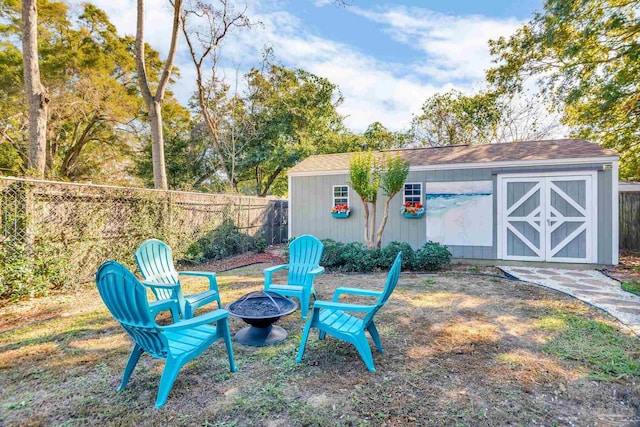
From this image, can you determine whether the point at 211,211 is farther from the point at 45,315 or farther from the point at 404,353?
the point at 404,353

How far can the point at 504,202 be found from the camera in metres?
6.82

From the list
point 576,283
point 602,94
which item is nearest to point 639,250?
point 602,94

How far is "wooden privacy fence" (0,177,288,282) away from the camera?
13.0ft

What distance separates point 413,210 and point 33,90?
7382mm

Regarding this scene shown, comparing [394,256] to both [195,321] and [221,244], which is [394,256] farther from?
[195,321]

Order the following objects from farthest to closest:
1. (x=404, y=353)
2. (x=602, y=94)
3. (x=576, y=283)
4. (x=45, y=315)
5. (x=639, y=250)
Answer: (x=639, y=250) → (x=602, y=94) → (x=576, y=283) → (x=45, y=315) → (x=404, y=353)

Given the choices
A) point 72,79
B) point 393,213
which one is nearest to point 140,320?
point 393,213

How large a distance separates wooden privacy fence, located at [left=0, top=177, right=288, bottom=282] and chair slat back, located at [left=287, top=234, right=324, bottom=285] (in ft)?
10.4

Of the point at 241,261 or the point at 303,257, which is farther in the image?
the point at 241,261

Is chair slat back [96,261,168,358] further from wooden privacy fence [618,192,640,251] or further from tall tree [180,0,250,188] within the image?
wooden privacy fence [618,192,640,251]

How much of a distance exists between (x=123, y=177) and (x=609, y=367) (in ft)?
56.9

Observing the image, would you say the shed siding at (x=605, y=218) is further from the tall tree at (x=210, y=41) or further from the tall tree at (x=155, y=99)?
the tall tree at (x=210, y=41)

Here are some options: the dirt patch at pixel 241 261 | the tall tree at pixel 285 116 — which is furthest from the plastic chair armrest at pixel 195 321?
the tall tree at pixel 285 116

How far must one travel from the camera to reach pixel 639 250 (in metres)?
8.12
